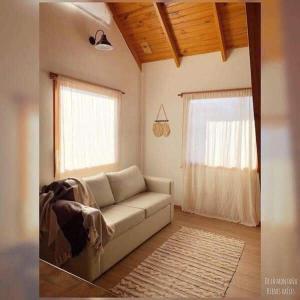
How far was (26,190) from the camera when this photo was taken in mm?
633

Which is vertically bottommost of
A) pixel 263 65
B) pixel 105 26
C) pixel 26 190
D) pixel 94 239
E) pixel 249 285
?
pixel 249 285

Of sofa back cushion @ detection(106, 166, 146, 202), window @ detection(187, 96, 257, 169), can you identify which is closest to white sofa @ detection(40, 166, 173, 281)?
sofa back cushion @ detection(106, 166, 146, 202)

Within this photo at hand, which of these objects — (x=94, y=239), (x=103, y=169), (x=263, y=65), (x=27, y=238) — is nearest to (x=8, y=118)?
(x=27, y=238)

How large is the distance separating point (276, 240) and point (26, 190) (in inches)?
26.5

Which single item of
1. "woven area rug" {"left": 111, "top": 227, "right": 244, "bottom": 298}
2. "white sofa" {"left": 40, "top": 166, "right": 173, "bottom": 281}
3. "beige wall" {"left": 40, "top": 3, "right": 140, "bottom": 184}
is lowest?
"woven area rug" {"left": 111, "top": 227, "right": 244, "bottom": 298}

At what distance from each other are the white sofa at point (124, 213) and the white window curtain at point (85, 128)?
1.21ft

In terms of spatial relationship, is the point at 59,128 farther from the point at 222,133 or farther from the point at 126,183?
the point at 222,133

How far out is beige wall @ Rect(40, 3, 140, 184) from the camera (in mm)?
2754

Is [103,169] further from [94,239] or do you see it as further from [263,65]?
[263,65]

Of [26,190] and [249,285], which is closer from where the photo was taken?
[26,190]

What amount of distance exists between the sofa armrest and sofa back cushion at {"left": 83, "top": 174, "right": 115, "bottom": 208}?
82 cm

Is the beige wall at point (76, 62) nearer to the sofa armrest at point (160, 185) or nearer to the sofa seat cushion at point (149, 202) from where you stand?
the sofa armrest at point (160, 185)

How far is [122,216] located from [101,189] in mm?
525

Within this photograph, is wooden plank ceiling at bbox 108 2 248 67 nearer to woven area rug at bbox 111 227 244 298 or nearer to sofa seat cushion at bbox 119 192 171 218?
sofa seat cushion at bbox 119 192 171 218
